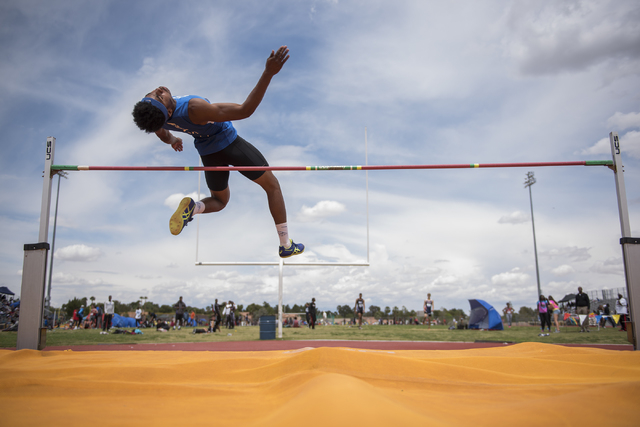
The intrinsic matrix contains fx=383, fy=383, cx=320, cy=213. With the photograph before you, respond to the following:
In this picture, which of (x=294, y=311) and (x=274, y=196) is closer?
(x=274, y=196)

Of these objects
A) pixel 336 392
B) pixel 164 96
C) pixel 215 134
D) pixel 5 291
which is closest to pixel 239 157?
pixel 215 134

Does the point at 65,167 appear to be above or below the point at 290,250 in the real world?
above

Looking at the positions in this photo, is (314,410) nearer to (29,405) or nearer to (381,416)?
(381,416)

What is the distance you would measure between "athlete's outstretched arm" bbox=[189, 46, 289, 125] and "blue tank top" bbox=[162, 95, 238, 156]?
0.07 metres

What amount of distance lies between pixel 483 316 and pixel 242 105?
45.6 feet

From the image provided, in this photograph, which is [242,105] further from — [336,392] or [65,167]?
[65,167]

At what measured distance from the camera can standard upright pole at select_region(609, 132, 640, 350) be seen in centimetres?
379

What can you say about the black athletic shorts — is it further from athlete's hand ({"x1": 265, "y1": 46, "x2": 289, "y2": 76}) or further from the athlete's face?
athlete's hand ({"x1": 265, "y1": 46, "x2": 289, "y2": 76})

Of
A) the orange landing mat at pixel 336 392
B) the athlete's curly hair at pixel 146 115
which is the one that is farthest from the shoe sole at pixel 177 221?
the orange landing mat at pixel 336 392

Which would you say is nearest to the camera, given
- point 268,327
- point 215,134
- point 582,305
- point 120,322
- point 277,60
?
point 277,60

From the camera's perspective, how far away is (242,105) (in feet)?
8.89

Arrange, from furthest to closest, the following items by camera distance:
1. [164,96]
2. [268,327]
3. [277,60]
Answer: [268,327]
[164,96]
[277,60]

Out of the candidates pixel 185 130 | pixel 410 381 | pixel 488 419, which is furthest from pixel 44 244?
pixel 488 419

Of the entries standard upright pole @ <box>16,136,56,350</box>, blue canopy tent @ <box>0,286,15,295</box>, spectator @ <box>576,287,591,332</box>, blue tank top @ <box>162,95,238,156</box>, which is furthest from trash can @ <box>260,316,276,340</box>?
blue canopy tent @ <box>0,286,15,295</box>
